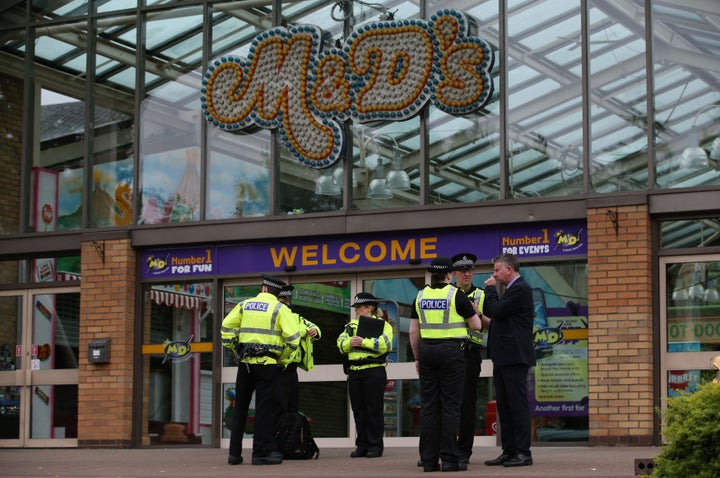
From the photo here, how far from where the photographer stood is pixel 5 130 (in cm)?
1936

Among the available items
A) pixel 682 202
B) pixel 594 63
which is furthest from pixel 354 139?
pixel 682 202

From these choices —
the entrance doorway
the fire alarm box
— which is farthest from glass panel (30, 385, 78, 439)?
the fire alarm box

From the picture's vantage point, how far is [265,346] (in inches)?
511

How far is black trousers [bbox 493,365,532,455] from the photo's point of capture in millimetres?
A: 11594

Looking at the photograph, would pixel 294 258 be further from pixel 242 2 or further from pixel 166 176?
pixel 242 2

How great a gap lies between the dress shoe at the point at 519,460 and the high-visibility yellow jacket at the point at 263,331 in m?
2.43

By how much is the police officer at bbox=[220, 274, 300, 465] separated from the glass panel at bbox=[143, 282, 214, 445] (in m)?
4.68

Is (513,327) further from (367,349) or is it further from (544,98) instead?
(544,98)

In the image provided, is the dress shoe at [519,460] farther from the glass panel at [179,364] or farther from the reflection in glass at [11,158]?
the reflection in glass at [11,158]

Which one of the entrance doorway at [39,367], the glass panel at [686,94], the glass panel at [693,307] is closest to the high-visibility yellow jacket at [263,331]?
the glass panel at [693,307]

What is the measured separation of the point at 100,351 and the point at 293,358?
17.6ft

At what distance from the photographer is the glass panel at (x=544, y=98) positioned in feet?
53.0

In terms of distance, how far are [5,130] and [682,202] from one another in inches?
368

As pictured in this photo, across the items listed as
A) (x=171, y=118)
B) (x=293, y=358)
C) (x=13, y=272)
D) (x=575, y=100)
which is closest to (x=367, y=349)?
(x=293, y=358)
